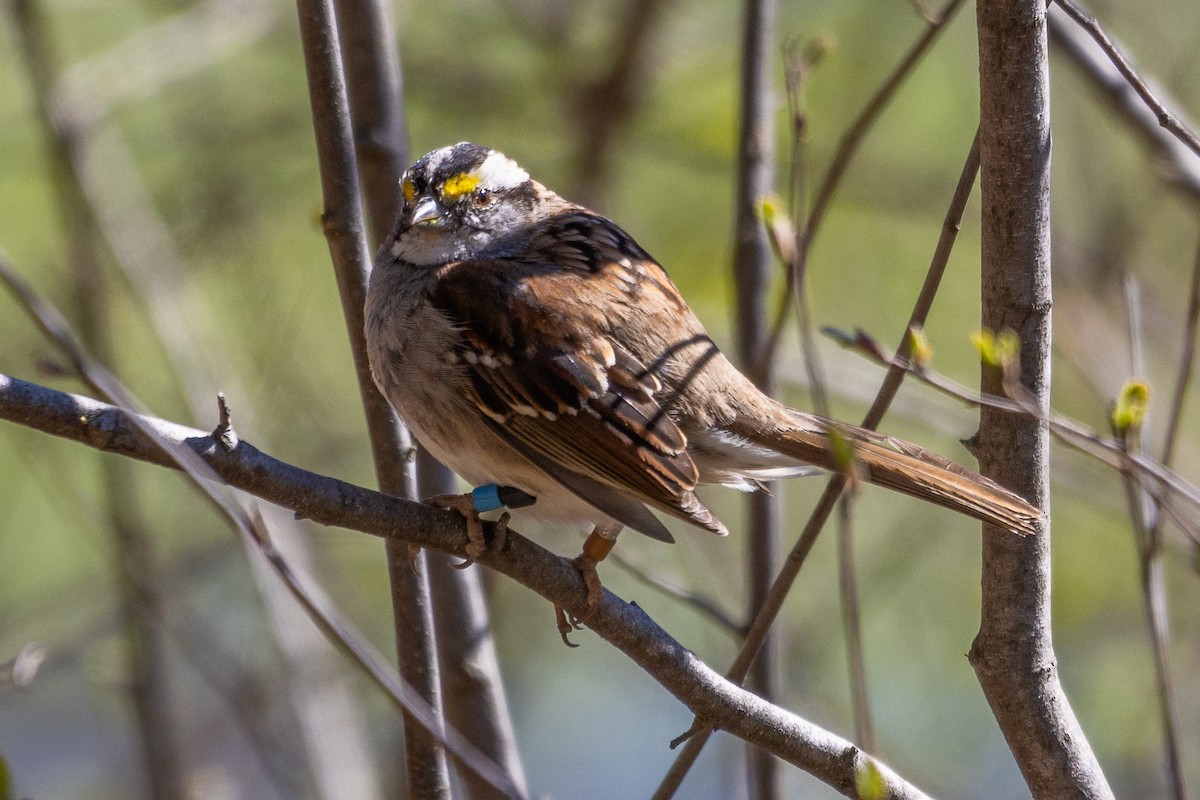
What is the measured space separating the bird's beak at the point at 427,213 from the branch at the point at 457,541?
99 centimetres

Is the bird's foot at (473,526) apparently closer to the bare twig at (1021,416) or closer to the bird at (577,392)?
the bird at (577,392)

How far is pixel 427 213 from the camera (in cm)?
299

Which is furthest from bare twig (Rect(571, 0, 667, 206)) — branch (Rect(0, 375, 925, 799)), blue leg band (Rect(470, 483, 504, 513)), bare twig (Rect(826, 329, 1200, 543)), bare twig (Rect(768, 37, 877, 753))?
bare twig (Rect(826, 329, 1200, 543))

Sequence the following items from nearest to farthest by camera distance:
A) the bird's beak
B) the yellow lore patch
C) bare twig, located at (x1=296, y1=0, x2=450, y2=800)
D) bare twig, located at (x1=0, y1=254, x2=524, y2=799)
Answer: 1. bare twig, located at (x1=0, y1=254, x2=524, y2=799)
2. bare twig, located at (x1=296, y1=0, x2=450, y2=800)
3. the bird's beak
4. the yellow lore patch

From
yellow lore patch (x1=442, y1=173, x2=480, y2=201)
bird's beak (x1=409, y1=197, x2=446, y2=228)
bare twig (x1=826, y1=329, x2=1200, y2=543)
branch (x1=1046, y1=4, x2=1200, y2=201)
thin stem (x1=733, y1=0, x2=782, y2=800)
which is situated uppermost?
branch (x1=1046, y1=4, x2=1200, y2=201)

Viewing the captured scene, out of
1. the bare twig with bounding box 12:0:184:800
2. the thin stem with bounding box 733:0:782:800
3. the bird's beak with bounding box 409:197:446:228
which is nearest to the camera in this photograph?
the bird's beak with bounding box 409:197:446:228

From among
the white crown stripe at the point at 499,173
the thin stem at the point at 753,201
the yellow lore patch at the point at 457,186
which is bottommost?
the yellow lore patch at the point at 457,186

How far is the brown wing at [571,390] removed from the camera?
267cm

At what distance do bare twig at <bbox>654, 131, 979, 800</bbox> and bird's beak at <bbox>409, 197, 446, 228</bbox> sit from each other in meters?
1.15

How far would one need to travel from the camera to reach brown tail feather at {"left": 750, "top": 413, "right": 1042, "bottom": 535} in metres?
2.16

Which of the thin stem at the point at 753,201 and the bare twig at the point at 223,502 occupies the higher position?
the thin stem at the point at 753,201

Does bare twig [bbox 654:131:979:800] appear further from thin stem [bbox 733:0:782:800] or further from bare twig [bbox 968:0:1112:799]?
thin stem [bbox 733:0:782:800]

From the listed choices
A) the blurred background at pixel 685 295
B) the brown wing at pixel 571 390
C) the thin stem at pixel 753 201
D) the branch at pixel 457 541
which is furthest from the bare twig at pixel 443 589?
the blurred background at pixel 685 295

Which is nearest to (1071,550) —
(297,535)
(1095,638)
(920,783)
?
Answer: (1095,638)
